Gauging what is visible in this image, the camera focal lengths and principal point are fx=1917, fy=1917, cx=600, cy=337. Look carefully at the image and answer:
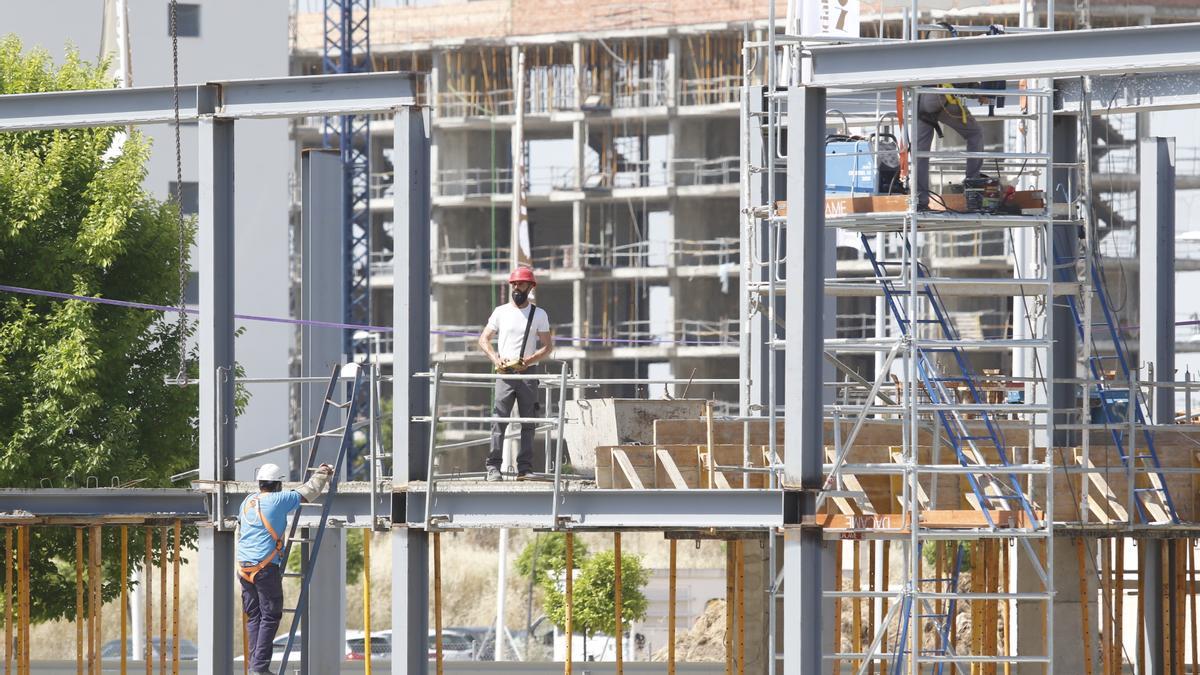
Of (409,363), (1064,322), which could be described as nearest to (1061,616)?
(1064,322)

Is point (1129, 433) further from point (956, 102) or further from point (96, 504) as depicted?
point (96, 504)

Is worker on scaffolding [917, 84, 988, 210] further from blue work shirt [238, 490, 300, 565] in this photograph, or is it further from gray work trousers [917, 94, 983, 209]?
blue work shirt [238, 490, 300, 565]

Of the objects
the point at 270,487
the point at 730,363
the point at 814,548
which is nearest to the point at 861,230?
the point at 814,548

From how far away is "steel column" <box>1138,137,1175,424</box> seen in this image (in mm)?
22375

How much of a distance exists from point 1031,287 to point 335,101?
6.43 metres

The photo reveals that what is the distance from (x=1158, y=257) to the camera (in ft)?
73.6

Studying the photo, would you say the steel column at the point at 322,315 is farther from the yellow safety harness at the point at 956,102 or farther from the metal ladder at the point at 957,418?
the yellow safety harness at the point at 956,102

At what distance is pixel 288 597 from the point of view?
51.1m

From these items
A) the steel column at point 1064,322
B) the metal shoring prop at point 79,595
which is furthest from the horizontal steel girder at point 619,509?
the metal shoring prop at point 79,595

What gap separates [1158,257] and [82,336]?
13628 mm

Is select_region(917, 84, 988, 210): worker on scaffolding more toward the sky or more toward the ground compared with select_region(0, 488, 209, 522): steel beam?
more toward the sky

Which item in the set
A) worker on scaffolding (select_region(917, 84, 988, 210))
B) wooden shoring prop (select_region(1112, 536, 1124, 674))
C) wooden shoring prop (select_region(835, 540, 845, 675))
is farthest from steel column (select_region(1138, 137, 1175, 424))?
worker on scaffolding (select_region(917, 84, 988, 210))

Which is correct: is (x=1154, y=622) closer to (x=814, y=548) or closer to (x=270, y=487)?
(x=814, y=548)

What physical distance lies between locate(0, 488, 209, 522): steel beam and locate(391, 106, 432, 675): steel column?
2680 mm
